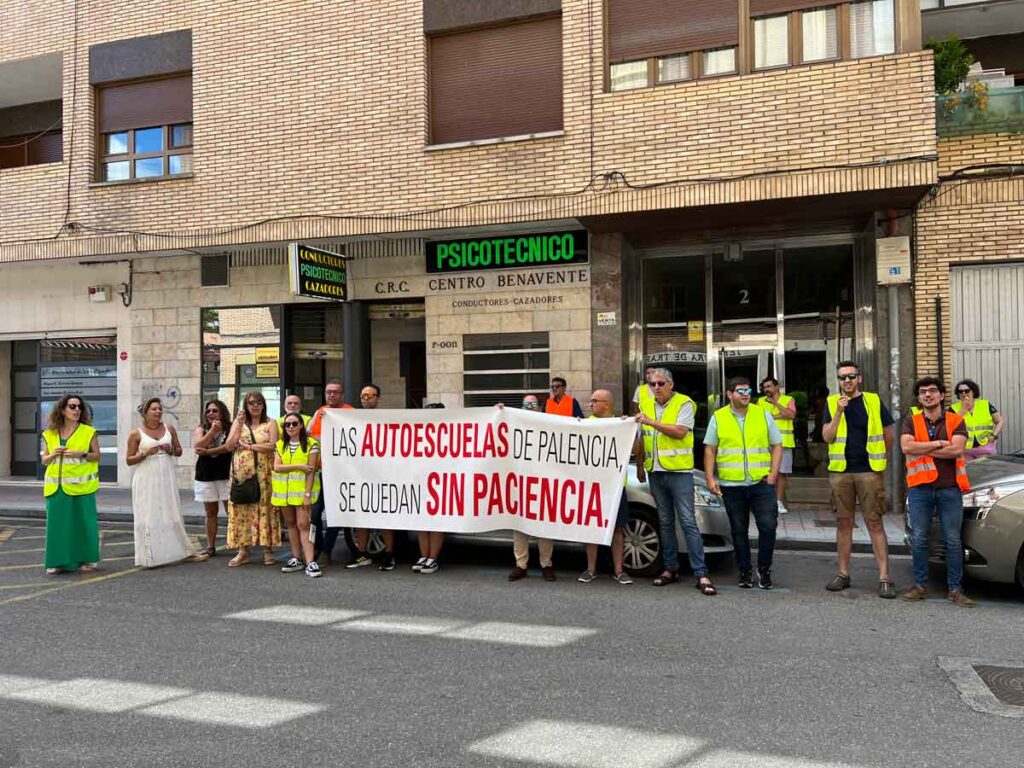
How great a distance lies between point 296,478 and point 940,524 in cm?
553

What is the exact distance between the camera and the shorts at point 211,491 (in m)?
8.79

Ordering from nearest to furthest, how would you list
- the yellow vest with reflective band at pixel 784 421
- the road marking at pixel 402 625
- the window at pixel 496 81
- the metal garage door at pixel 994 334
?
the road marking at pixel 402 625
the yellow vest with reflective band at pixel 784 421
the metal garage door at pixel 994 334
the window at pixel 496 81

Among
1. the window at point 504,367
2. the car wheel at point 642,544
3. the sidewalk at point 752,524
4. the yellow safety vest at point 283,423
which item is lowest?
the sidewalk at point 752,524

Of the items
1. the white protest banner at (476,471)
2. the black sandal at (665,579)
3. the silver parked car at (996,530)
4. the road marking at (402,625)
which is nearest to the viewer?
the road marking at (402,625)

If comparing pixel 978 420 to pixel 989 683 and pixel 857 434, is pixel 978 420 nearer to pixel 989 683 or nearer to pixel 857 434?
pixel 857 434

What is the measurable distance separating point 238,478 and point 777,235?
330 inches

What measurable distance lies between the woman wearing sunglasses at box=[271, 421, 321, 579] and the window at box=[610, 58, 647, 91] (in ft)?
22.3

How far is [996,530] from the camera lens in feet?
20.9

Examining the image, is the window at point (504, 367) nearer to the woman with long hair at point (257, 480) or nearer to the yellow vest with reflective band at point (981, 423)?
the woman with long hair at point (257, 480)

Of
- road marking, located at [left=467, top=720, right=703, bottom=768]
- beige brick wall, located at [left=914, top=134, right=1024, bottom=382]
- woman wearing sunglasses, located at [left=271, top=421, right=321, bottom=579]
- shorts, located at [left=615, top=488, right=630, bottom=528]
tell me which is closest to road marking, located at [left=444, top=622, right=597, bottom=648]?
road marking, located at [left=467, top=720, right=703, bottom=768]

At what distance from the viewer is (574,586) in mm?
7074

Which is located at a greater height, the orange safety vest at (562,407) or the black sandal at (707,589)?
the orange safety vest at (562,407)

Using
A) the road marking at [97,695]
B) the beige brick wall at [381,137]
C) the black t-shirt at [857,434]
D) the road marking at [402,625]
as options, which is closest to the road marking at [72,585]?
the road marking at [97,695]

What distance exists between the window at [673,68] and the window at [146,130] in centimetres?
781
